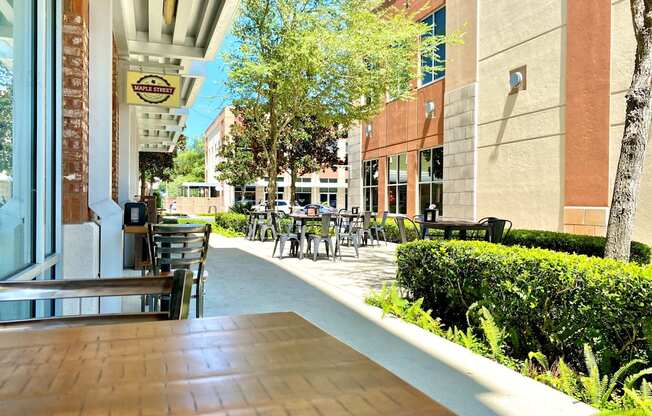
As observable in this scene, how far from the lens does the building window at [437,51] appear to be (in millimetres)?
14812

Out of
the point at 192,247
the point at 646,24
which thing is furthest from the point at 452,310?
the point at 646,24

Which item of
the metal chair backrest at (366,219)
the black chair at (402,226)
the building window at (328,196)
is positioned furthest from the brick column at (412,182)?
the building window at (328,196)

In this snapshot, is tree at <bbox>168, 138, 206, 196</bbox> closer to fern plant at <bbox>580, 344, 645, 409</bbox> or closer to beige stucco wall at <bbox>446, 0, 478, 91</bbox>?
beige stucco wall at <bbox>446, 0, 478, 91</bbox>

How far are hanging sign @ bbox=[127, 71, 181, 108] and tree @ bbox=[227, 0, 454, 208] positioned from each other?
5555 millimetres

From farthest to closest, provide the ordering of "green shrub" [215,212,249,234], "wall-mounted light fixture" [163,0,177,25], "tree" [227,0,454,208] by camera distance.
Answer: "green shrub" [215,212,249,234] < "tree" [227,0,454,208] < "wall-mounted light fixture" [163,0,177,25]

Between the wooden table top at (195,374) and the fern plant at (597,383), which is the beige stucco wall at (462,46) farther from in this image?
the wooden table top at (195,374)

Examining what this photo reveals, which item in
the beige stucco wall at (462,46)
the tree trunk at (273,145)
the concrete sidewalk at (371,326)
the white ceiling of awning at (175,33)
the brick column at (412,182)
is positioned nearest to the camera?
the concrete sidewalk at (371,326)

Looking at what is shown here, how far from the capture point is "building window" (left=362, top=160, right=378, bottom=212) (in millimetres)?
19297

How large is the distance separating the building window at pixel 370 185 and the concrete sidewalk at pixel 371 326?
864 cm

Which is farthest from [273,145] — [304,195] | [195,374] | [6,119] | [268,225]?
[304,195]

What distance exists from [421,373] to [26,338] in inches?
116

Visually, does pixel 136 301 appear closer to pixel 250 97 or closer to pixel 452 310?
pixel 452 310

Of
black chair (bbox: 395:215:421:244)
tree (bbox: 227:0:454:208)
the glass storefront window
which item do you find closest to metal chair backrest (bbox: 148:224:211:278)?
the glass storefront window

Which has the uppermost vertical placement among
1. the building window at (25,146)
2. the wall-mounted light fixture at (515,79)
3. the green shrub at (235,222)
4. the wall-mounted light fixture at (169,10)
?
the wall-mounted light fixture at (515,79)
